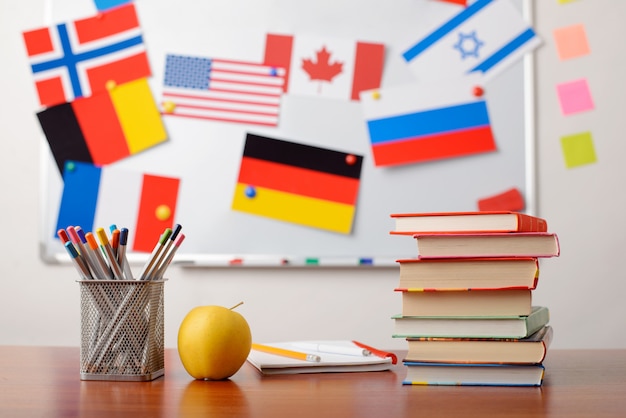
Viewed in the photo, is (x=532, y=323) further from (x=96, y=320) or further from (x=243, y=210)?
(x=243, y=210)

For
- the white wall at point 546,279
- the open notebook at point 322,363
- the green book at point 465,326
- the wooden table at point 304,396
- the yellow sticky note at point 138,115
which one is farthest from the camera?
the yellow sticky note at point 138,115

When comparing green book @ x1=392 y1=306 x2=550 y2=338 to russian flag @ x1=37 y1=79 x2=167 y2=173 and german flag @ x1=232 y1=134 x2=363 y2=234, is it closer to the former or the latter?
german flag @ x1=232 y1=134 x2=363 y2=234

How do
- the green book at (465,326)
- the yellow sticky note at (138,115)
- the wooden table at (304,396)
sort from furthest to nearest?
the yellow sticky note at (138,115), the green book at (465,326), the wooden table at (304,396)

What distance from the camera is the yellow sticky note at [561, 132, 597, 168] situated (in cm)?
233

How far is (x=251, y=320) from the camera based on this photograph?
2375 millimetres

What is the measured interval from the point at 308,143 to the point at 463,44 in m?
0.56

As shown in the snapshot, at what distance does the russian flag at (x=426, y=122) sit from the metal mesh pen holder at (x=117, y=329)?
1490 mm

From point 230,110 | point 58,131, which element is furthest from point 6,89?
point 230,110

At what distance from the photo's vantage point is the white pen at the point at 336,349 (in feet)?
3.59

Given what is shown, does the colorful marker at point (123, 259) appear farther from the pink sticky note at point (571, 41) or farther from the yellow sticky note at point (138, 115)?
the pink sticky note at point (571, 41)

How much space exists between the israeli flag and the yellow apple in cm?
158

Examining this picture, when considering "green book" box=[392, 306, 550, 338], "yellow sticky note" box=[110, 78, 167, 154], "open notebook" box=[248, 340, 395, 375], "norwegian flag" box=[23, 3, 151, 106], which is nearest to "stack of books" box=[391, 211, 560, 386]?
"green book" box=[392, 306, 550, 338]

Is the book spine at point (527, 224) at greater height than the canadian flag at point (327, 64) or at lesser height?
lesser

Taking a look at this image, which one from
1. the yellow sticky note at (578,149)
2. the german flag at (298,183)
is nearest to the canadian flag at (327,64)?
the german flag at (298,183)
